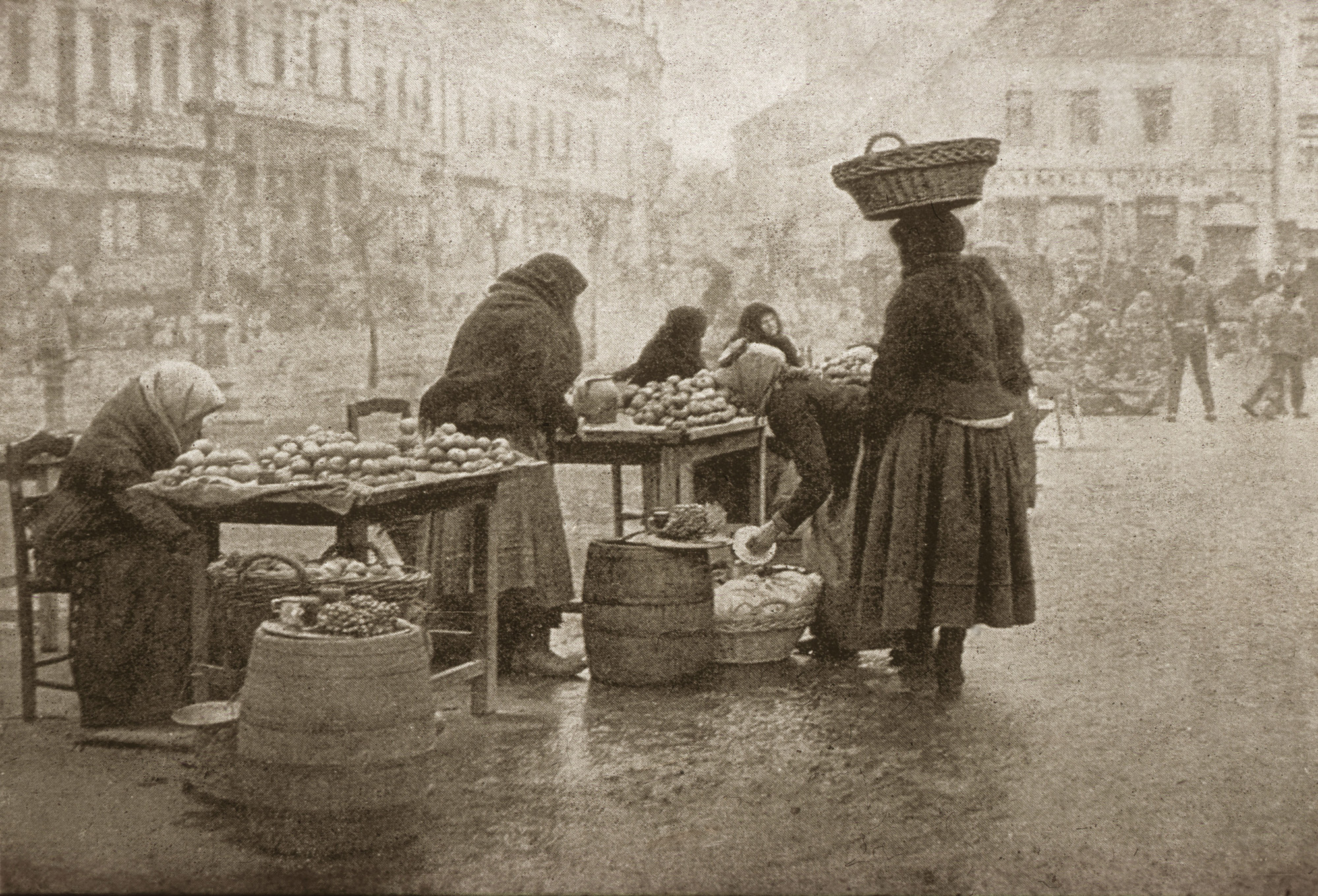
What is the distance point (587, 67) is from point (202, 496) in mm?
5165

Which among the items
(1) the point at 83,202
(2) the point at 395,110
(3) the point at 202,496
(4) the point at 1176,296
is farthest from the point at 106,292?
(4) the point at 1176,296

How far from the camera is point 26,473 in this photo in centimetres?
474

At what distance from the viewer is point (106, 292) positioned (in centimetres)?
757

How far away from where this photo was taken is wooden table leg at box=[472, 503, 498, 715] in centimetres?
468

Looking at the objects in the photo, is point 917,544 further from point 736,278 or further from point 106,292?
point 736,278

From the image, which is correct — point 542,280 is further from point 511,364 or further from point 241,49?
point 241,49

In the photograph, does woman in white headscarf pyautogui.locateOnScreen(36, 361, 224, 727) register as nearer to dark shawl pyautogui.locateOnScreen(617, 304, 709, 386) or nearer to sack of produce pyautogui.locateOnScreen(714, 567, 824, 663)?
sack of produce pyautogui.locateOnScreen(714, 567, 824, 663)

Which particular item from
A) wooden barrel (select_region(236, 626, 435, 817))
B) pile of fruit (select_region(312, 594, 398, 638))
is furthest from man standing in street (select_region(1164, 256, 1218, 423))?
wooden barrel (select_region(236, 626, 435, 817))

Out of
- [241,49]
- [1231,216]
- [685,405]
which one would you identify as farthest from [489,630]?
[1231,216]

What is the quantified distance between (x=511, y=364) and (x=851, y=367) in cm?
151

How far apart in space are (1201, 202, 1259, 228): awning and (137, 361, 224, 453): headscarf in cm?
658

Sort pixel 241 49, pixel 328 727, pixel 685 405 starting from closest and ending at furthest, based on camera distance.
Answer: pixel 328 727, pixel 685 405, pixel 241 49

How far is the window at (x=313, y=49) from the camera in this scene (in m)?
7.38

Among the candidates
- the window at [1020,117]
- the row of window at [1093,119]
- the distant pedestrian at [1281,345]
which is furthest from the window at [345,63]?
the distant pedestrian at [1281,345]
